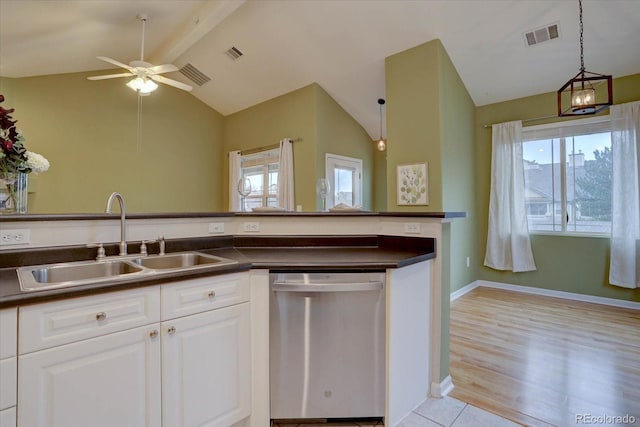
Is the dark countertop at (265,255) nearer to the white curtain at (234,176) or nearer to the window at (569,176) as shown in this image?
the window at (569,176)

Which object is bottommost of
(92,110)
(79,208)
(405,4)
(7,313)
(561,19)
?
(7,313)

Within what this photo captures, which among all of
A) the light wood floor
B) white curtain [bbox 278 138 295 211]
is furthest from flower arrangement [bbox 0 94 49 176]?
white curtain [bbox 278 138 295 211]

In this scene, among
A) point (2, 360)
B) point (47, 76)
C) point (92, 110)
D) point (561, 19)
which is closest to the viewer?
point (2, 360)

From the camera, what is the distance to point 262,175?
573 centimetres

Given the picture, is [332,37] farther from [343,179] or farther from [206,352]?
[206,352]

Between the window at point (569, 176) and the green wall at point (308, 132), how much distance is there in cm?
256

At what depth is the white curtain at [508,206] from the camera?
4480mm

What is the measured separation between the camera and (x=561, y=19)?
10.6 ft

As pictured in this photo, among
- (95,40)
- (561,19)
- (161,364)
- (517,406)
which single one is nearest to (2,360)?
(161,364)

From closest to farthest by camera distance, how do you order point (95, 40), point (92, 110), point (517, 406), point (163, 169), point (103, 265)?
1. point (103, 265)
2. point (517, 406)
3. point (95, 40)
4. point (92, 110)
5. point (163, 169)

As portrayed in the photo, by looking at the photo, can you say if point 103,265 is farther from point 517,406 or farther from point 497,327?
point 497,327

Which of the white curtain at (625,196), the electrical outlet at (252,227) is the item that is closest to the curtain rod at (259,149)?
the electrical outlet at (252,227)

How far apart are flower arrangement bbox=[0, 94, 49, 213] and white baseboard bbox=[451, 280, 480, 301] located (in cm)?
441

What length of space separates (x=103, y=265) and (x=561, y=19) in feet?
15.0
